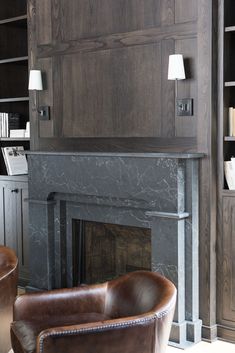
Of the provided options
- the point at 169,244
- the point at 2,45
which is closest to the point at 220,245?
the point at 169,244

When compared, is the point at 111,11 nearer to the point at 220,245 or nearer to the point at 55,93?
the point at 55,93

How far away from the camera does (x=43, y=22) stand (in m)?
4.64

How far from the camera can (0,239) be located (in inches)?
204

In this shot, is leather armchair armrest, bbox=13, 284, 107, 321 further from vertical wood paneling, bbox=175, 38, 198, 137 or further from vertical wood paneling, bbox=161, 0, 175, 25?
vertical wood paneling, bbox=161, 0, 175, 25

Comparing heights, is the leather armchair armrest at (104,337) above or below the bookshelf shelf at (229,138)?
below

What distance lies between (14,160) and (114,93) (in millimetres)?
1459

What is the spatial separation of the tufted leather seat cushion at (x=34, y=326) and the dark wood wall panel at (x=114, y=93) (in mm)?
1580

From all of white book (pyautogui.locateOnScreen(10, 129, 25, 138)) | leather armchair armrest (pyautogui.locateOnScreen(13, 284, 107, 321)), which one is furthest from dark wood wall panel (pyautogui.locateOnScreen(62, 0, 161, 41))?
leather armchair armrest (pyautogui.locateOnScreen(13, 284, 107, 321))

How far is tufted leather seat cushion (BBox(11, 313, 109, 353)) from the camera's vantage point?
8.43 ft

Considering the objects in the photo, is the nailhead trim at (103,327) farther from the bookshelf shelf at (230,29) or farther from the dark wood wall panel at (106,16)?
the dark wood wall panel at (106,16)

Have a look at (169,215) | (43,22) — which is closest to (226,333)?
(169,215)

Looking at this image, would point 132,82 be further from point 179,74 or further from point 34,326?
point 34,326

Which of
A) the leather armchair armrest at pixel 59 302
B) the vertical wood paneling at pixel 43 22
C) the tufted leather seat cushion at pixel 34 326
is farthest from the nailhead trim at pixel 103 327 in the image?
the vertical wood paneling at pixel 43 22

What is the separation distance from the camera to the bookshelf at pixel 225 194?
360 cm
